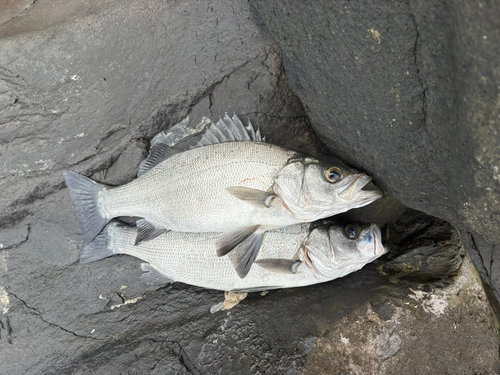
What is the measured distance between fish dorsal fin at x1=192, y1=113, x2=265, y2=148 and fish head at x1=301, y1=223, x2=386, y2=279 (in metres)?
0.89

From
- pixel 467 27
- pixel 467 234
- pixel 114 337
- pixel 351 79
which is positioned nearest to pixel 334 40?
pixel 351 79

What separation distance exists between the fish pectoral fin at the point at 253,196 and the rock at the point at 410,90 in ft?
2.35

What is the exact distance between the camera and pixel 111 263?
3.29m

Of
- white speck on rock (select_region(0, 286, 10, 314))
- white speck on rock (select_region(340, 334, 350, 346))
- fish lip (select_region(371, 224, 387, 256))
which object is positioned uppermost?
white speck on rock (select_region(0, 286, 10, 314))

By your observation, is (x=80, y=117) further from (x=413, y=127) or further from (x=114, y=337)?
(x=413, y=127)

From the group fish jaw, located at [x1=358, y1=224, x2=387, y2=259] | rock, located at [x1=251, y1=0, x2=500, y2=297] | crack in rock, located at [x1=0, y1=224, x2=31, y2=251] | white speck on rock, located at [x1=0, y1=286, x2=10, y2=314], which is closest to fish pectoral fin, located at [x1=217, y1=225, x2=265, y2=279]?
fish jaw, located at [x1=358, y1=224, x2=387, y2=259]

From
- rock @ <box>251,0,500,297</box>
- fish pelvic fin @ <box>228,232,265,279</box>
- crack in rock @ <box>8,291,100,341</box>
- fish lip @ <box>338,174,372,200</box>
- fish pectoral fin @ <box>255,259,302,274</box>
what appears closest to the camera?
rock @ <box>251,0,500,297</box>

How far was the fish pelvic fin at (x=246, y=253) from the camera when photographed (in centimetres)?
293

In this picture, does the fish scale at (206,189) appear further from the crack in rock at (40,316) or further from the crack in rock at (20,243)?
the crack in rock at (40,316)

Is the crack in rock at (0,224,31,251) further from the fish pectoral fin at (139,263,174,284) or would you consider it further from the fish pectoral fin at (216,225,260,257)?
the fish pectoral fin at (216,225,260,257)

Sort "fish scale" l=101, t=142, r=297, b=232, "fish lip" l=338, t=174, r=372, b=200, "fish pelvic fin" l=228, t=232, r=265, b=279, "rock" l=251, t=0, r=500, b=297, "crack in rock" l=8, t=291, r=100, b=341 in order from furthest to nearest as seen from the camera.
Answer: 1. "crack in rock" l=8, t=291, r=100, b=341
2. "fish pelvic fin" l=228, t=232, r=265, b=279
3. "fish scale" l=101, t=142, r=297, b=232
4. "fish lip" l=338, t=174, r=372, b=200
5. "rock" l=251, t=0, r=500, b=297

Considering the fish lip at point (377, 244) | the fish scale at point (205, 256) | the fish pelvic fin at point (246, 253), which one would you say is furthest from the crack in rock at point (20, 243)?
the fish lip at point (377, 244)

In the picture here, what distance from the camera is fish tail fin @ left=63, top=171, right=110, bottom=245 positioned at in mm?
3096

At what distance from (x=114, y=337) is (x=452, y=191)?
268 centimetres
